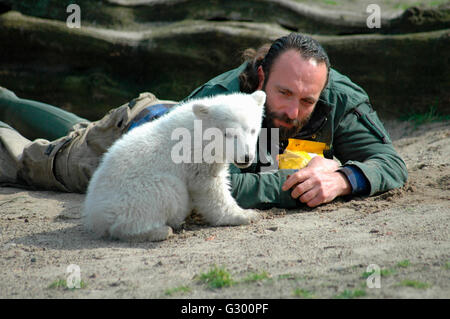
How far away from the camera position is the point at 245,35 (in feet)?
29.5

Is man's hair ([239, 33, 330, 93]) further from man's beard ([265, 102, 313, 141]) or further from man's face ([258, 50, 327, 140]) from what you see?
man's beard ([265, 102, 313, 141])

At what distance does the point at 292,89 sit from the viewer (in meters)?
4.86

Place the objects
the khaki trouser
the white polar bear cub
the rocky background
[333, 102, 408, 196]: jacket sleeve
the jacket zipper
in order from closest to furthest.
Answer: the white polar bear cub
[333, 102, 408, 196]: jacket sleeve
the jacket zipper
the khaki trouser
the rocky background

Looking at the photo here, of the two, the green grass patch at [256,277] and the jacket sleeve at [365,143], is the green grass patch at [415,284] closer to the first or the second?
the green grass patch at [256,277]

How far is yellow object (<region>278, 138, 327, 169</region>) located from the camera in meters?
5.05

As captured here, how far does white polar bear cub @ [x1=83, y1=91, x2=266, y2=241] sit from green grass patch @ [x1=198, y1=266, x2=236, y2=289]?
1.02 m

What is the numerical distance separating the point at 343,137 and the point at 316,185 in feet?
2.84

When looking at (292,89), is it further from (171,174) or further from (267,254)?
(267,254)

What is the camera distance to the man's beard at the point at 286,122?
16.2ft

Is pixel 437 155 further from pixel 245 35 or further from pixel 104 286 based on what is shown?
pixel 104 286

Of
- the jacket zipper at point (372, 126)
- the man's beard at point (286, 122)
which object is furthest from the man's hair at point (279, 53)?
the jacket zipper at point (372, 126)

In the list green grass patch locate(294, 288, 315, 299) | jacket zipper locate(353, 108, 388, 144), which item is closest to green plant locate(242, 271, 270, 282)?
green grass patch locate(294, 288, 315, 299)

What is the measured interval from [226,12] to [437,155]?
4507mm

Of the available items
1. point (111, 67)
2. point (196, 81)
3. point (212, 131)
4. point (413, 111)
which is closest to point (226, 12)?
point (196, 81)
